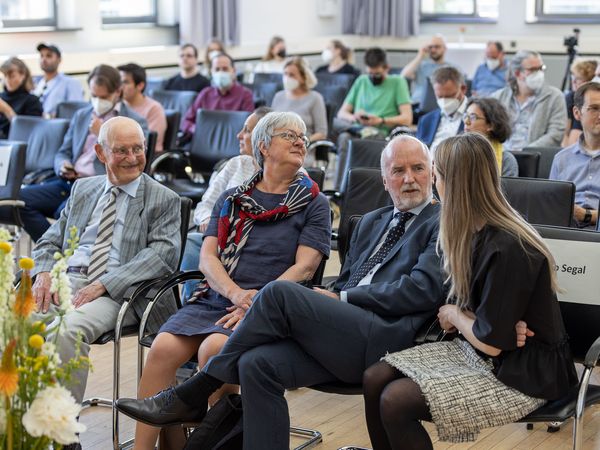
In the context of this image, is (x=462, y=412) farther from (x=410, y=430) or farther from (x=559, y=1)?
(x=559, y=1)

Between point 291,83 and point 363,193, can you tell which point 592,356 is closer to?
point 363,193

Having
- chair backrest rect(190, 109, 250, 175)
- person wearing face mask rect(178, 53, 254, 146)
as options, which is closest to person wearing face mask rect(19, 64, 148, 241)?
chair backrest rect(190, 109, 250, 175)

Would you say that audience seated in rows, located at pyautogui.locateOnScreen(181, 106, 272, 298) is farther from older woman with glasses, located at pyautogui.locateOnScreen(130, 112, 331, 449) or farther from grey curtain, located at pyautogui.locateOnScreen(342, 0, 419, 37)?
grey curtain, located at pyautogui.locateOnScreen(342, 0, 419, 37)

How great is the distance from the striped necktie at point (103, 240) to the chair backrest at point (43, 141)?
2246 millimetres

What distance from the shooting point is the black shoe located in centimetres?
291

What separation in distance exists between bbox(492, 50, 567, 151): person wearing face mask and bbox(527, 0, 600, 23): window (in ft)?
18.5

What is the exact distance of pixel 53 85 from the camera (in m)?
7.88

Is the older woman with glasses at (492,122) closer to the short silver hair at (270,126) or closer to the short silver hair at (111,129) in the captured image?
the short silver hair at (270,126)

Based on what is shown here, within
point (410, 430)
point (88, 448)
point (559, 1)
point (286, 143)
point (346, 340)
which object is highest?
point (559, 1)

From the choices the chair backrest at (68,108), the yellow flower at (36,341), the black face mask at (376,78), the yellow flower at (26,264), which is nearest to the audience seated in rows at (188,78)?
the black face mask at (376,78)

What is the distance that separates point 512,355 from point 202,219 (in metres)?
1.89

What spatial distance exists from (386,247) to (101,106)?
2.97 m

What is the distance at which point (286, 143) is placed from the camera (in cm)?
339

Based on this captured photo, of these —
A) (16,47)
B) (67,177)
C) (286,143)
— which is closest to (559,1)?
(16,47)
